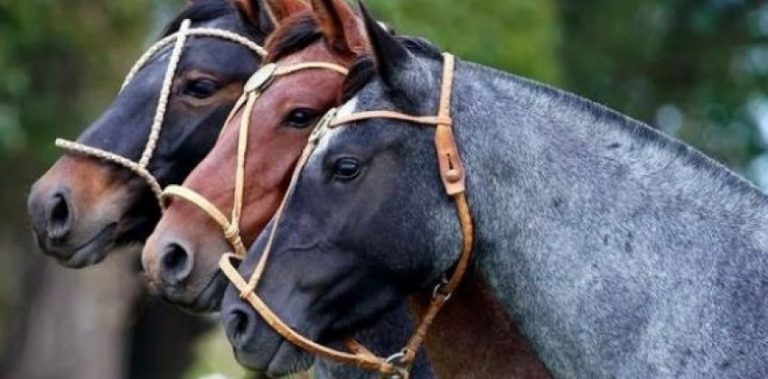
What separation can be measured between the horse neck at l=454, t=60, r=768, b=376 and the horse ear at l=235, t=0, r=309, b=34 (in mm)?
1371

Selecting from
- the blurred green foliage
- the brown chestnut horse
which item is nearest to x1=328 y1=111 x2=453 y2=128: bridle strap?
the brown chestnut horse

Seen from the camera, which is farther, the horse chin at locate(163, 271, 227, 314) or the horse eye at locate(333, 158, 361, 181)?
the horse chin at locate(163, 271, 227, 314)

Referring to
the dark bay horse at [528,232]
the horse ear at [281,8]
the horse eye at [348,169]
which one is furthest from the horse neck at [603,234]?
the horse ear at [281,8]

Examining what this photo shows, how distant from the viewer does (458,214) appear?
590cm

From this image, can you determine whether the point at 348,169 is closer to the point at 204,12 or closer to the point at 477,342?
the point at 477,342

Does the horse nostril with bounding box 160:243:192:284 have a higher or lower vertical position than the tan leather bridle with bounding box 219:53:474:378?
lower

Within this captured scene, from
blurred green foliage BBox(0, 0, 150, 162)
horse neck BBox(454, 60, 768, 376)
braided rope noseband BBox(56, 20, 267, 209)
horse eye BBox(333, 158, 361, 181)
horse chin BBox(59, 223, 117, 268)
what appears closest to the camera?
horse neck BBox(454, 60, 768, 376)

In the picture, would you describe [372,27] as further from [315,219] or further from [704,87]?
[704,87]

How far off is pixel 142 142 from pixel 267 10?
577mm

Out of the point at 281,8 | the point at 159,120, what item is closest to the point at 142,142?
the point at 159,120

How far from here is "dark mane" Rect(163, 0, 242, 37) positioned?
7.68 metres

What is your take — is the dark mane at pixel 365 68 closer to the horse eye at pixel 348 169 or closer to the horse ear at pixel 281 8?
the horse eye at pixel 348 169

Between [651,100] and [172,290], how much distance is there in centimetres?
1547

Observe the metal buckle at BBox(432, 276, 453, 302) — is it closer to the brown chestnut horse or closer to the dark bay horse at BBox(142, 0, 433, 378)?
the brown chestnut horse
